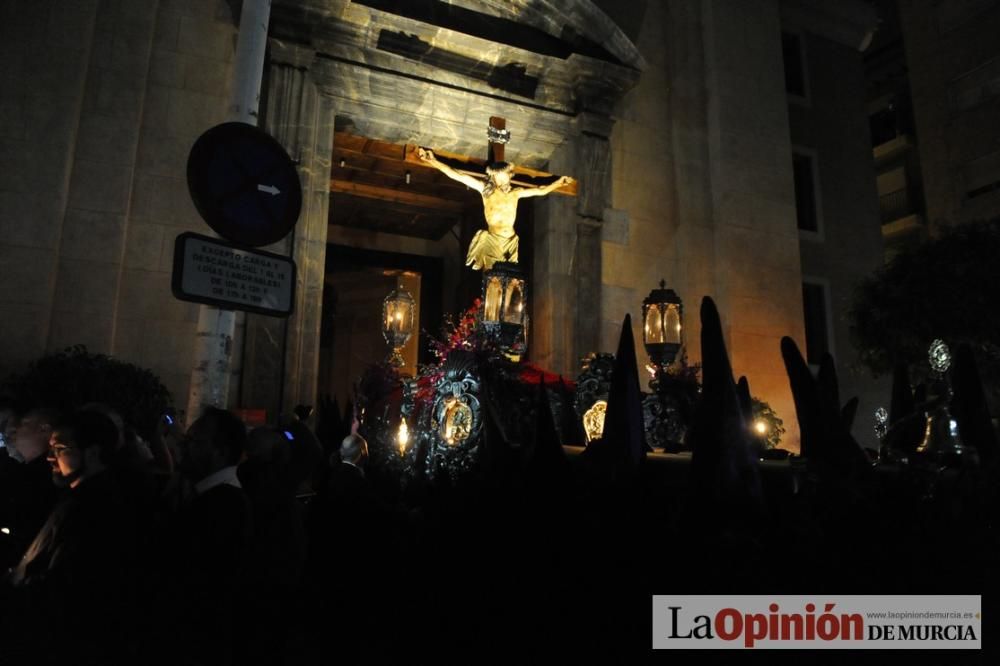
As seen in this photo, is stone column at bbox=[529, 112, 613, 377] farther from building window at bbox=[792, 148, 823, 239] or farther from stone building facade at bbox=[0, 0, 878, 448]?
building window at bbox=[792, 148, 823, 239]

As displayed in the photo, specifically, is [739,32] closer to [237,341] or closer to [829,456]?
[237,341]

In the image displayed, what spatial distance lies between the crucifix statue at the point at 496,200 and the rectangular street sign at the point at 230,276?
6185mm

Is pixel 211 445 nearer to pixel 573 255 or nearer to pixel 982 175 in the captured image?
pixel 573 255

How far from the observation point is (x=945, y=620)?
2.71 metres

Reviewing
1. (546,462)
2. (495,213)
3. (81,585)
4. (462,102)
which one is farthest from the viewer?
(462,102)

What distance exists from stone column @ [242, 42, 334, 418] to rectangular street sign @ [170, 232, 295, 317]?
16.4 feet

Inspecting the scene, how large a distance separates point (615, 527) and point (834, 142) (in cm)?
1566

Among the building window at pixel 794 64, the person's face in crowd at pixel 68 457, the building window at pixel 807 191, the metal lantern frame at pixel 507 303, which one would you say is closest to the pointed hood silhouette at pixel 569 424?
the metal lantern frame at pixel 507 303

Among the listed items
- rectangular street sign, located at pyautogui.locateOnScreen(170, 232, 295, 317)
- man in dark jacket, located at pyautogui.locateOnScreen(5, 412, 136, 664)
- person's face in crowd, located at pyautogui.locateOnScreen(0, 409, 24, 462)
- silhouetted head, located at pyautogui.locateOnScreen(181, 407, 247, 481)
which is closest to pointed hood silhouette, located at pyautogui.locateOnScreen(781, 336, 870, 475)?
silhouetted head, located at pyautogui.locateOnScreen(181, 407, 247, 481)

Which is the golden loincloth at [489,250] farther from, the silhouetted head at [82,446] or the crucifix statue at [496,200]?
the silhouetted head at [82,446]

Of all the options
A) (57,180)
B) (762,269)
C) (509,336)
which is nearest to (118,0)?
(57,180)

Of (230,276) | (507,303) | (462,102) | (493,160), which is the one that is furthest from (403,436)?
(462,102)

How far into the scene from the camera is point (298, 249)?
936 centimetres

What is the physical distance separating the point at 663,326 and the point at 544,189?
3.24 meters
